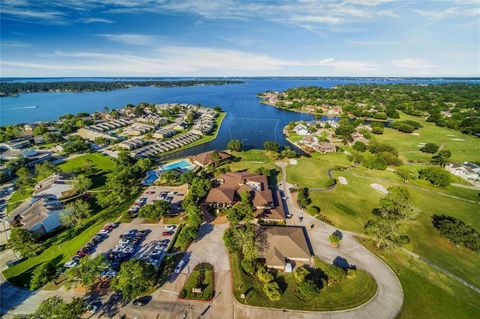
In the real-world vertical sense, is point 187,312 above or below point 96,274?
below

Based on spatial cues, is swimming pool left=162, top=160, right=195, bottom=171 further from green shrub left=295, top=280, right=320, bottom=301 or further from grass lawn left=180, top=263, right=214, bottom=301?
green shrub left=295, top=280, right=320, bottom=301

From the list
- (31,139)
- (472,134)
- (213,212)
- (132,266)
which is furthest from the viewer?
(472,134)

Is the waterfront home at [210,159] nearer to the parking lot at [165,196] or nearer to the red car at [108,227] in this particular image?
the parking lot at [165,196]

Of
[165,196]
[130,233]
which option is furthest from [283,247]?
[165,196]

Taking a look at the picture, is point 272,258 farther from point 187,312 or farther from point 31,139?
point 31,139

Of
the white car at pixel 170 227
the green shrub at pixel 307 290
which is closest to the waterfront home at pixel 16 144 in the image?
the white car at pixel 170 227

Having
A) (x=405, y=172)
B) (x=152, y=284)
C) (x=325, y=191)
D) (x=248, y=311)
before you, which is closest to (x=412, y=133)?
(x=405, y=172)

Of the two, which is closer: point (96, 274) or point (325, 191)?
point (96, 274)

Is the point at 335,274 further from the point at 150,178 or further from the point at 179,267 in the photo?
the point at 150,178
